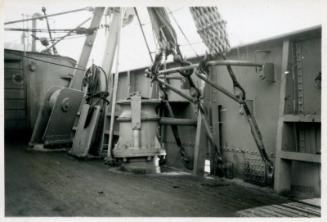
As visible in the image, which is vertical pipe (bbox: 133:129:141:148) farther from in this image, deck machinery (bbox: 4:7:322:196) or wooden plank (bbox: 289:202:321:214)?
wooden plank (bbox: 289:202:321:214)

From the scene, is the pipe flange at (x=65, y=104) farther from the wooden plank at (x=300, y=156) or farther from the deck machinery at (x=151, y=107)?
the wooden plank at (x=300, y=156)

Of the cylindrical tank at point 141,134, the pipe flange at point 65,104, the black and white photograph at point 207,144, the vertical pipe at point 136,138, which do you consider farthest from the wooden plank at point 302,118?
the pipe flange at point 65,104

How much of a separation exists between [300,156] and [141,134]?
2.11 m

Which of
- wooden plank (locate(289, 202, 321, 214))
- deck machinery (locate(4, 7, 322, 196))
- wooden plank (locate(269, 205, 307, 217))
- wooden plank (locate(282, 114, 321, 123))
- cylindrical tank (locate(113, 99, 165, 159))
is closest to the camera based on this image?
wooden plank (locate(269, 205, 307, 217))

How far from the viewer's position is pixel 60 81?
8.31m

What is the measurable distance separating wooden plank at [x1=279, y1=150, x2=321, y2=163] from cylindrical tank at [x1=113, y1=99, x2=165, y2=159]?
1.77 meters

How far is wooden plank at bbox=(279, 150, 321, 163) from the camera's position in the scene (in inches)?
116

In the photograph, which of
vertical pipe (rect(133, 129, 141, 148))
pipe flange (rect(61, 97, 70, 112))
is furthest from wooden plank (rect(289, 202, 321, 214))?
pipe flange (rect(61, 97, 70, 112))

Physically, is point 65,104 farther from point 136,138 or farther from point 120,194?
point 120,194

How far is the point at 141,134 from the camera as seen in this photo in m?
4.50

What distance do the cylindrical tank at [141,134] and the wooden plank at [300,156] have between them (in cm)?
177

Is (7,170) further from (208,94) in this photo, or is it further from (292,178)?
(292,178)

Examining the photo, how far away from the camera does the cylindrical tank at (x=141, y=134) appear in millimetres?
4441

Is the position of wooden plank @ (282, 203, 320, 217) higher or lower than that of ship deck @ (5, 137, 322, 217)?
lower
